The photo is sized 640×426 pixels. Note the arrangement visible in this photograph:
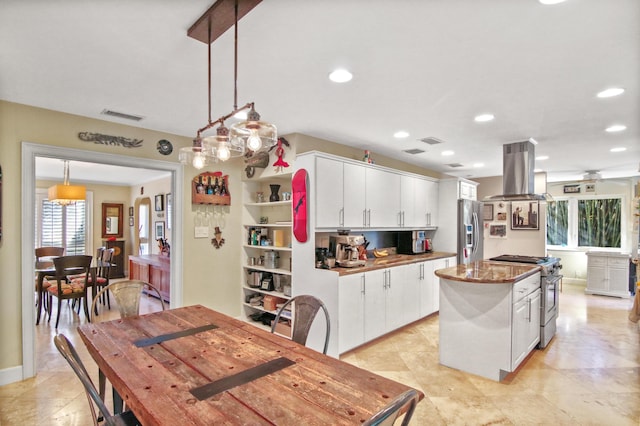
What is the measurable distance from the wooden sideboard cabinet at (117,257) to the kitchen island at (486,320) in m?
8.06

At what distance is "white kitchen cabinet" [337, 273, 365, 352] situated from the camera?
134 inches

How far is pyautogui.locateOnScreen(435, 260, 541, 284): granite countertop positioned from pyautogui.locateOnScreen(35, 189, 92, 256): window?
27.8 ft

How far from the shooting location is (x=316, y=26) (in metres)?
1.77

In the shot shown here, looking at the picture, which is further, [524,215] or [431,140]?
[524,215]

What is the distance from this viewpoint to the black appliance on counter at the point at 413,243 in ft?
16.9

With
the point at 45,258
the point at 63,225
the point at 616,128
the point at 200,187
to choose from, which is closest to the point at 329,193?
the point at 200,187

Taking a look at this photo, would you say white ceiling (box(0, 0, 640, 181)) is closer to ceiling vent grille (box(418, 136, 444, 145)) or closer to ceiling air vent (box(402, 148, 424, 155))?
ceiling vent grille (box(418, 136, 444, 145))

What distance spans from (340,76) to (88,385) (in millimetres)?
2228

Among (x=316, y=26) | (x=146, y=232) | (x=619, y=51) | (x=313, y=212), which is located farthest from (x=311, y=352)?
(x=146, y=232)

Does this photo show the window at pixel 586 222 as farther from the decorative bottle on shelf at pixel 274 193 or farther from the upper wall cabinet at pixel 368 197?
the decorative bottle on shelf at pixel 274 193

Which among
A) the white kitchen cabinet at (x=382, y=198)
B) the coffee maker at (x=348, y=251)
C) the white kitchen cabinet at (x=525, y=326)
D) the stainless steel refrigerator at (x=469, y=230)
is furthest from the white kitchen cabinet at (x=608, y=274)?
the coffee maker at (x=348, y=251)

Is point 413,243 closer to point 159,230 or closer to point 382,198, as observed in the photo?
point 382,198

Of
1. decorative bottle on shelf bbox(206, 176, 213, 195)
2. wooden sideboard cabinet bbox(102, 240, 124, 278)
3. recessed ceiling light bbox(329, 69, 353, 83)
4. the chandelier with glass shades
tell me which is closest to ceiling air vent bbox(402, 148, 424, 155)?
recessed ceiling light bbox(329, 69, 353, 83)

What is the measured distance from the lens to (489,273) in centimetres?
322
